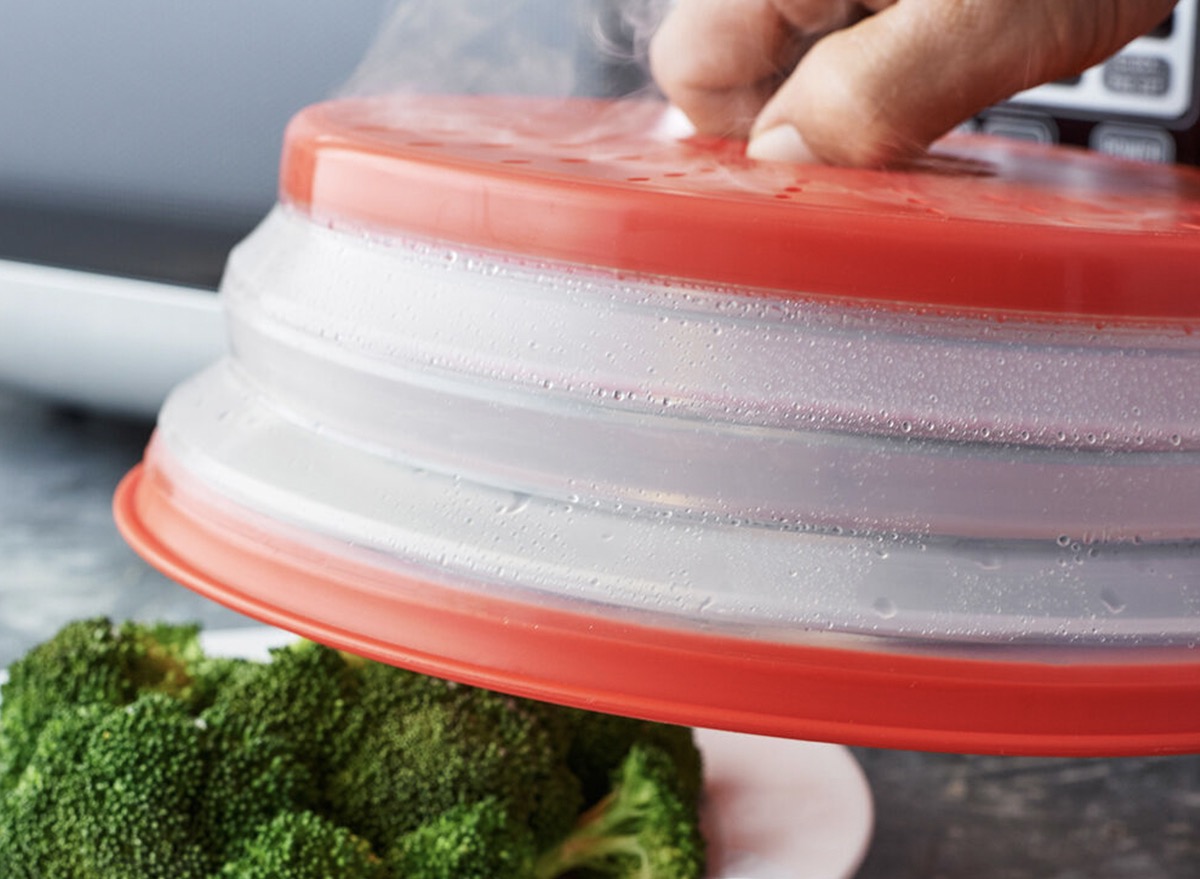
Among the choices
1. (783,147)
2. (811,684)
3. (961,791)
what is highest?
(783,147)

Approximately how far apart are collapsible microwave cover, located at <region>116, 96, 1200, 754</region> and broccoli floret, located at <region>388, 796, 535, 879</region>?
242 millimetres

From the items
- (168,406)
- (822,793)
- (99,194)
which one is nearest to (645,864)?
(822,793)

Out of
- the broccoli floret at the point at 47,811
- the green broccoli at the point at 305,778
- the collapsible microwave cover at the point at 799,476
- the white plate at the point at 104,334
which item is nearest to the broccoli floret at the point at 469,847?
the green broccoli at the point at 305,778

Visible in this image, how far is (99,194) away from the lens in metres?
1.47

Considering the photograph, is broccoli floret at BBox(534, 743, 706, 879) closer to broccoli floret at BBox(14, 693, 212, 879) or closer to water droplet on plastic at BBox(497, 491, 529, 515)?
broccoli floret at BBox(14, 693, 212, 879)

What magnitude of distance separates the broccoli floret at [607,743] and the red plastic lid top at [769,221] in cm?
33

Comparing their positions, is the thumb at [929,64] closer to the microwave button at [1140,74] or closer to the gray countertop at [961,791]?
the gray countertop at [961,791]

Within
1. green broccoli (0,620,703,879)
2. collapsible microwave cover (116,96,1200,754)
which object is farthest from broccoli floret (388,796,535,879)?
collapsible microwave cover (116,96,1200,754)

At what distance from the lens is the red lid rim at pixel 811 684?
1.21ft

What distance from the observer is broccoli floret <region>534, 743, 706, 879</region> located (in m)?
0.63

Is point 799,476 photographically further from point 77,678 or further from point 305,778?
point 77,678

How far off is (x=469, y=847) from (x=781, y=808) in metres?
0.16

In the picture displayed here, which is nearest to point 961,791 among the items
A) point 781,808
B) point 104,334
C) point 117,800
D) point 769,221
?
point 781,808

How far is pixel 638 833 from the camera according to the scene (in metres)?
0.67
